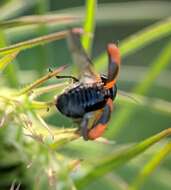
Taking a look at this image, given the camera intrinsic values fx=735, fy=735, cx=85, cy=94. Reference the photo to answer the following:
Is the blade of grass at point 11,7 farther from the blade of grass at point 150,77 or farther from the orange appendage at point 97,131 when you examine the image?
the orange appendage at point 97,131

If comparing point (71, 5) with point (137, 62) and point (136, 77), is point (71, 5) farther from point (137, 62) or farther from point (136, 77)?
point (136, 77)

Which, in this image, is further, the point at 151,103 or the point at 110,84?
the point at 151,103

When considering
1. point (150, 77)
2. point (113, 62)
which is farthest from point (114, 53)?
point (150, 77)

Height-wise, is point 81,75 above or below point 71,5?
above

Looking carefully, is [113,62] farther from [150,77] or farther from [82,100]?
[150,77]

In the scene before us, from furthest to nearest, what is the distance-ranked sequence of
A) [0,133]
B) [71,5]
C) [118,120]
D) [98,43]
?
[98,43] → [71,5] → [118,120] → [0,133]

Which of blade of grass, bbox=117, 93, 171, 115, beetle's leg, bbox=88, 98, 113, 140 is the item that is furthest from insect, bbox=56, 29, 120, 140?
blade of grass, bbox=117, 93, 171, 115

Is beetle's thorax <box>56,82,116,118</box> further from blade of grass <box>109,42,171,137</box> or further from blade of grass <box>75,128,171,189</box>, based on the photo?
blade of grass <box>109,42,171,137</box>

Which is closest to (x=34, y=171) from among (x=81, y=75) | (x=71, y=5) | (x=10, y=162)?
(x=10, y=162)
